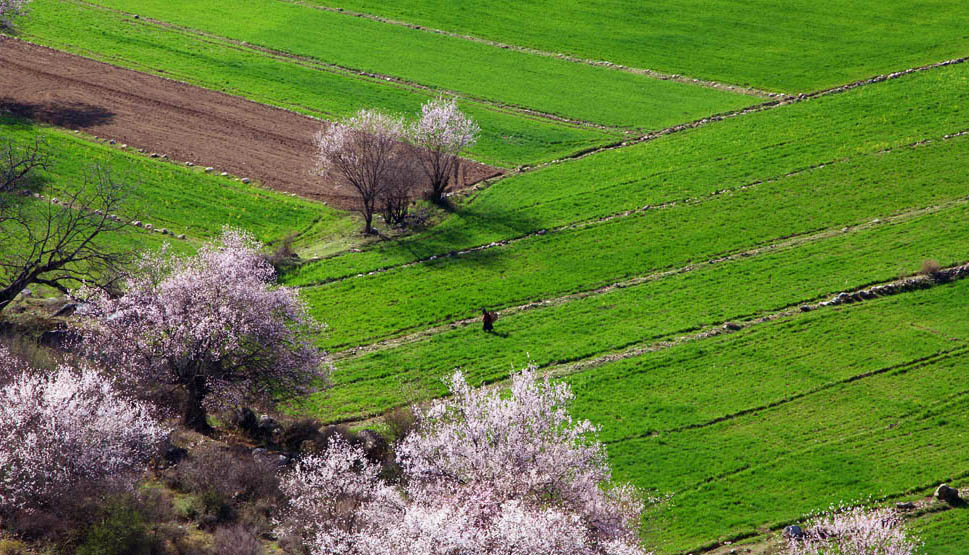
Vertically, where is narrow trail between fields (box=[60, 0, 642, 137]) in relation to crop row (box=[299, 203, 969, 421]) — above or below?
above

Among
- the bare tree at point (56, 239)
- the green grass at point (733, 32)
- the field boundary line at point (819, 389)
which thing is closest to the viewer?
the bare tree at point (56, 239)

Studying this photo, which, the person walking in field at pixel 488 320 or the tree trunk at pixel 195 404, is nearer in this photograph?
the tree trunk at pixel 195 404

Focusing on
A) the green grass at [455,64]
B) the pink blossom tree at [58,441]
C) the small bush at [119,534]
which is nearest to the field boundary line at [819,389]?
the small bush at [119,534]

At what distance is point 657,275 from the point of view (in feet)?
207

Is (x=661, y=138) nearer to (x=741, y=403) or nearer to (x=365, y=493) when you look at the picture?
(x=741, y=403)

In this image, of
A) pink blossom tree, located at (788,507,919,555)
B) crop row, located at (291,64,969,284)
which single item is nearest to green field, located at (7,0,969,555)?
crop row, located at (291,64,969,284)

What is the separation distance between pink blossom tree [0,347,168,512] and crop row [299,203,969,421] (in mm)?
13079

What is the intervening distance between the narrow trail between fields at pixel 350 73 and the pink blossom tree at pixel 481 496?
4746 centimetres

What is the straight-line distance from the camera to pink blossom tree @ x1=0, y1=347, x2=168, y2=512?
112 feet

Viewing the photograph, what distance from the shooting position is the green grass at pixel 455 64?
8725 cm

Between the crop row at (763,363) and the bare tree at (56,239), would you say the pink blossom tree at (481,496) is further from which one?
the bare tree at (56,239)

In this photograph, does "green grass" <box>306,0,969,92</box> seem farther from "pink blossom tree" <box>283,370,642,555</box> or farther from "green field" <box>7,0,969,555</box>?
"pink blossom tree" <box>283,370,642,555</box>

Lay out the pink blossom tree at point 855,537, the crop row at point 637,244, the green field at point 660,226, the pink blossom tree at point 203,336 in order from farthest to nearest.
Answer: the crop row at point 637,244, the green field at point 660,226, the pink blossom tree at point 203,336, the pink blossom tree at point 855,537

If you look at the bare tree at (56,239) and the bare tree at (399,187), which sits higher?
the bare tree at (399,187)
